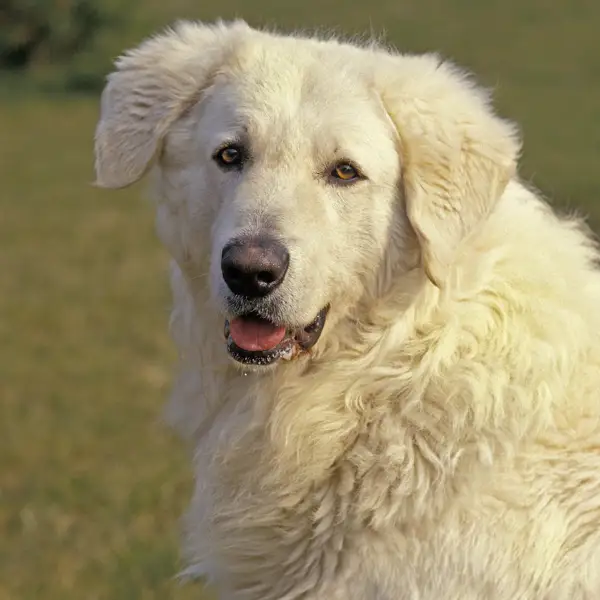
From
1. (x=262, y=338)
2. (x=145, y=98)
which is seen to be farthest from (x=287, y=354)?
(x=145, y=98)

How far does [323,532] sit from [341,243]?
0.86 m

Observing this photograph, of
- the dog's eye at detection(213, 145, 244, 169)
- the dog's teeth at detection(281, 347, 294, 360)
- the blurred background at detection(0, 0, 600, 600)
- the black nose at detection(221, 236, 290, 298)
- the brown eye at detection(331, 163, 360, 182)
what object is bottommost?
the blurred background at detection(0, 0, 600, 600)

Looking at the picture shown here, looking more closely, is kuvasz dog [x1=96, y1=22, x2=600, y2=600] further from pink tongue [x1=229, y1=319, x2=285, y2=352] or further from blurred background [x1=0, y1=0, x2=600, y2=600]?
blurred background [x1=0, y1=0, x2=600, y2=600]

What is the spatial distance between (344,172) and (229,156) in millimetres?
367

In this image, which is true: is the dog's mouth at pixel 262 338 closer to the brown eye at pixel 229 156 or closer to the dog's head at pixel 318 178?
the dog's head at pixel 318 178

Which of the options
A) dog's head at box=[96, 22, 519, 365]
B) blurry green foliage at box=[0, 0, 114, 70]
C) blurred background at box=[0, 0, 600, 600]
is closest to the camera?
dog's head at box=[96, 22, 519, 365]

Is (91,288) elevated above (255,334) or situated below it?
below

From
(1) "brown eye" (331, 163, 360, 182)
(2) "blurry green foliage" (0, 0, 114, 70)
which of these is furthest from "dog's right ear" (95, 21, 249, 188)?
(2) "blurry green foliage" (0, 0, 114, 70)

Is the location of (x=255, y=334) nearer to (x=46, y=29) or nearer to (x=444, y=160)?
(x=444, y=160)

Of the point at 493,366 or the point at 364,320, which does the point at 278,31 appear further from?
the point at 493,366

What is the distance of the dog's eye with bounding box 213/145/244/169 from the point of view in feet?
11.8

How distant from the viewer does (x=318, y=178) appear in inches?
139

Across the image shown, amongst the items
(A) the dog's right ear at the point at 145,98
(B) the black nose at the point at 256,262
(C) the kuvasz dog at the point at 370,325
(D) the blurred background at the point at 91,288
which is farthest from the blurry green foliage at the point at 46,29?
(B) the black nose at the point at 256,262

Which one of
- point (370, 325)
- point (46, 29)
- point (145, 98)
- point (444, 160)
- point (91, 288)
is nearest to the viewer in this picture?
point (444, 160)
